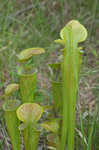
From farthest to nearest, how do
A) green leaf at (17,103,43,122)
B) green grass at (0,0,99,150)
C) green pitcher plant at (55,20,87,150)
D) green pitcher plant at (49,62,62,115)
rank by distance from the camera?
1. green grass at (0,0,99,150)
2. green pitcher plant at (49,62,62,115)
3. green leaf at (17,103,43,122)
4. green pitcher plant at (55,20,87,150)

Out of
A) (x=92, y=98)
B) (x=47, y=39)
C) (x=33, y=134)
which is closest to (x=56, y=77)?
(x=33, y=134)

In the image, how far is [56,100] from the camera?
822 millimetres

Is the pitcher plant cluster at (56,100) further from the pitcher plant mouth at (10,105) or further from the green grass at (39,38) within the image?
the green grass at (39,38)

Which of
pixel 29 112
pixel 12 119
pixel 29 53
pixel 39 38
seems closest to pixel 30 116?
pixel 29 112

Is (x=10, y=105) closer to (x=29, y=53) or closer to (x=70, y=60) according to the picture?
(x=29, y=53)

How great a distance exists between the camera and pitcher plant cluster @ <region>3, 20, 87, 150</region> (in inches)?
21.6

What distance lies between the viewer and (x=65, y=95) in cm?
58

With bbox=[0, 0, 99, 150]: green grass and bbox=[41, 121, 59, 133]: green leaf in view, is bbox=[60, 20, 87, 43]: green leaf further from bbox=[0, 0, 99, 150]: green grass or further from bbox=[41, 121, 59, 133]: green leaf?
bbox=[0, 0, 99, 150]: green grass

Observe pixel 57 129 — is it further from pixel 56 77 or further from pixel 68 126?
pixel 56 77

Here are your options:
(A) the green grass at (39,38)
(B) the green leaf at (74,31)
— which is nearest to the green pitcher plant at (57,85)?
(B) the green leaf at (74,31)

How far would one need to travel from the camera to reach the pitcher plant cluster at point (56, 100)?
1.80 feet

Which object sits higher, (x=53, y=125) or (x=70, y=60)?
(x=70, y=60)

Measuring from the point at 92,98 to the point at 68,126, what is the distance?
0.88m

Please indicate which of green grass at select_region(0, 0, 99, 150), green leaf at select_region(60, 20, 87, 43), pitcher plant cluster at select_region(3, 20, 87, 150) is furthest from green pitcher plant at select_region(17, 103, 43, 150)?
green grass at select_region(0, 0, 99, 150)
